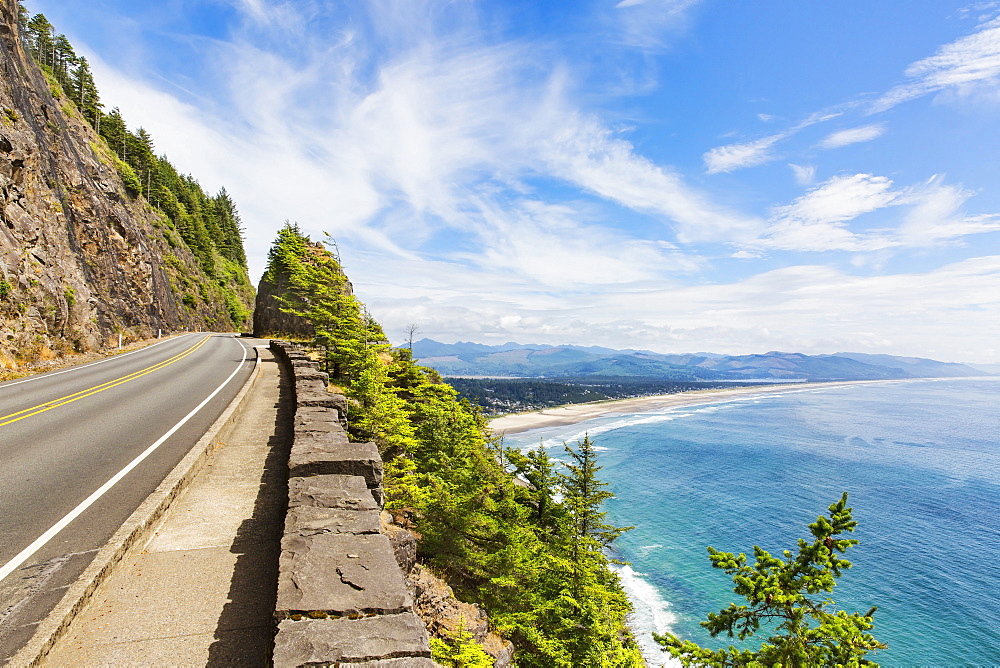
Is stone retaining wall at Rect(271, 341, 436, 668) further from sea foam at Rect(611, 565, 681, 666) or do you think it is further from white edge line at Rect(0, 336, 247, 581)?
sea foam at Rect(611, 565, 681, 666)

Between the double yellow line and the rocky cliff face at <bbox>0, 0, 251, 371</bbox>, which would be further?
the rocky cliff face at <bbox>0, 0, 251, 371</bbox>

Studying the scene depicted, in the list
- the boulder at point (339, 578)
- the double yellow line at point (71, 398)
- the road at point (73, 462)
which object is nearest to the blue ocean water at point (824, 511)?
the road at point (73, 462)

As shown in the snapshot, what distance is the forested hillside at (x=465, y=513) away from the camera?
1244 cm

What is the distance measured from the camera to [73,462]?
7.36 metres

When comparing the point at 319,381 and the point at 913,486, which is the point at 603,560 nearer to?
the point at 319,381

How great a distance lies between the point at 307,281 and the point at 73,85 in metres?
67.1

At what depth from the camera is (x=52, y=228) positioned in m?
24.5

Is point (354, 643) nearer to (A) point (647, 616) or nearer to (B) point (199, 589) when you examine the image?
(B) point (199, 589)

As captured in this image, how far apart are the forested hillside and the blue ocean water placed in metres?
15.4

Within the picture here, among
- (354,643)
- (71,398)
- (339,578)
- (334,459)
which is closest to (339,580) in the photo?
(339,578)

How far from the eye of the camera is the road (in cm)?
416

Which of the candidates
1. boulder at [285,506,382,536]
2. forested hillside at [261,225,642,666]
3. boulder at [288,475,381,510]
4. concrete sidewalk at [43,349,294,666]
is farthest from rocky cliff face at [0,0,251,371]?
boulder at [285,506,382,536]

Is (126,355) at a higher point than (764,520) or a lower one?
higher

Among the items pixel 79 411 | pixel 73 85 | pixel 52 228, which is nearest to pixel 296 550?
pixel 79 411
